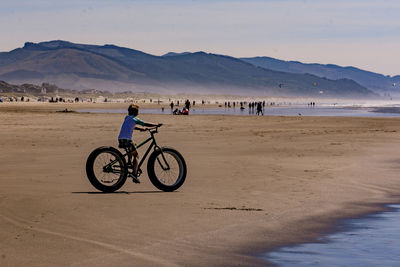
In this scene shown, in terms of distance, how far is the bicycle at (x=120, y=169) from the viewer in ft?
41.6

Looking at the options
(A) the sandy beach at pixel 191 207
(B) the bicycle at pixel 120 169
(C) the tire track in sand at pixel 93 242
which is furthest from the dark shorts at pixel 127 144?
(C) the tire track in sand at pixel 93 242

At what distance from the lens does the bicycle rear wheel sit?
12.6 m

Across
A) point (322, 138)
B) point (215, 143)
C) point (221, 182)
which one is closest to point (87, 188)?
point (221, 182)

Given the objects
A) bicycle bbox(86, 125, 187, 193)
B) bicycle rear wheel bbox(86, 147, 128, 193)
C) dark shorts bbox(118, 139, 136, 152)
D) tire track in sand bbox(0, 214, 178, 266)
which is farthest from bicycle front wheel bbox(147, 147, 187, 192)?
tire track in sand bbox(0, 214, 178, 266)

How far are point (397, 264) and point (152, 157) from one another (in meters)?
6.51

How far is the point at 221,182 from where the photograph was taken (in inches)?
562

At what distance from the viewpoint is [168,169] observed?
517 inches

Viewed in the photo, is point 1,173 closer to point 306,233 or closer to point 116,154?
point 116,154

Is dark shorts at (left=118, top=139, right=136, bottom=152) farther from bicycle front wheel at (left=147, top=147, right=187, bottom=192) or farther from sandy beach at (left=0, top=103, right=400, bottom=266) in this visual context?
sandy beach at (left=0, top=103, right=400, bottom=266)

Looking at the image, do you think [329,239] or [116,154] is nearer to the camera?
[329,239]

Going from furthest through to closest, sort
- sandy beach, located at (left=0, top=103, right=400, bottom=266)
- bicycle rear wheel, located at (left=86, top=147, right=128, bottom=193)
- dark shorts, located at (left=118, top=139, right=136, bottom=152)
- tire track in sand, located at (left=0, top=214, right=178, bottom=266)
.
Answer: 1. dark shorts, located at (left=118, top=139, right=136, bottom=152)
2. bicycle rear wheel, located at (left=86, top=147, right=128, bottom=193)
3. sandy beach, located at (left=0, top=103, right=400, bottom=266)
4. tire track in sand, located at (left=0, top=214, right=178, bottom=266)

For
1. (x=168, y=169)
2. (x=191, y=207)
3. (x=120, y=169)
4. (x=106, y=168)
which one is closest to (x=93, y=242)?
(x=191, y=207)

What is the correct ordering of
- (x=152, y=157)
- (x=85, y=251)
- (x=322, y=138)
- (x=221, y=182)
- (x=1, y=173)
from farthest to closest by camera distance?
1. (x=322, y=138)
2. (x=1, y=173)
3. (x=221, y=182)
4. (x=152, y=157)
5. (x=85, y=251)

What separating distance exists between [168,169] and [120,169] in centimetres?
97
